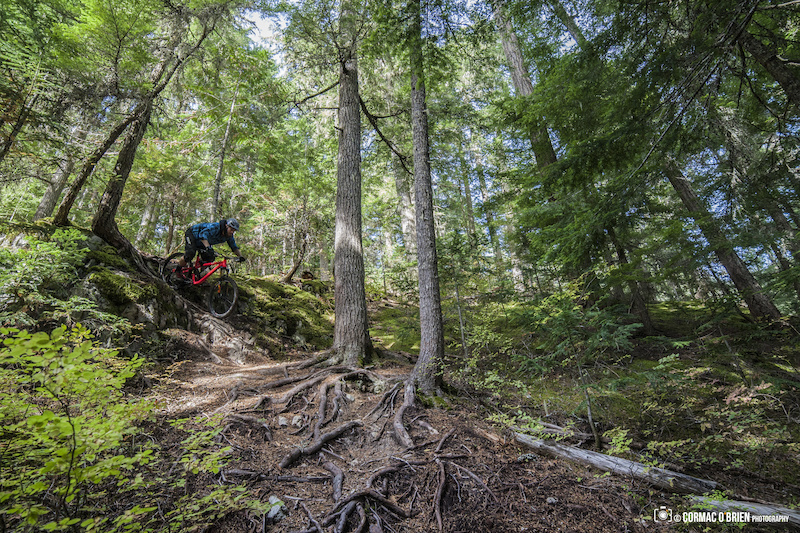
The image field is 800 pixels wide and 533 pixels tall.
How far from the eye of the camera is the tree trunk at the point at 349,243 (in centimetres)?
611

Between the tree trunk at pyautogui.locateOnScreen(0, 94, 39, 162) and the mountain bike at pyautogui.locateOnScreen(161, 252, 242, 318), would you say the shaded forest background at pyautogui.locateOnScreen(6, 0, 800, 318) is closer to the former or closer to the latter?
the tree trunk at pyautogui.locateOnScreen(0, 94, 39, 162)

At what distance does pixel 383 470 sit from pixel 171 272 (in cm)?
701

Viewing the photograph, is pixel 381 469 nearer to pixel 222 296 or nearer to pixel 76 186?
pixel 222 296

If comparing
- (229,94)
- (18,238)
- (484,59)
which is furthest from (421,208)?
(229,94)

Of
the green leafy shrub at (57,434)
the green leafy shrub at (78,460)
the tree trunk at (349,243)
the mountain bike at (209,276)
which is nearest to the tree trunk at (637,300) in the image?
the tree trunk at (349,243)

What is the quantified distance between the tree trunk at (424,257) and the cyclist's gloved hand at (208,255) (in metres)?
4.97

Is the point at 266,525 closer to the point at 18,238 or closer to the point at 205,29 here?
the point at 18,238

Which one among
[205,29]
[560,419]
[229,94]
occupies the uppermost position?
[229,94]

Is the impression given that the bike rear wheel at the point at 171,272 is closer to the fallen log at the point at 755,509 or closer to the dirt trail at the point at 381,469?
the dirt trail at the point at 381,469

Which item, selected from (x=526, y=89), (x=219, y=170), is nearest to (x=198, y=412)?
(x=219, y=170)

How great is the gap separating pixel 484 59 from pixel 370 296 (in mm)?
10596

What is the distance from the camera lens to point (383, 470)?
3223mm

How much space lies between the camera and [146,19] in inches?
256

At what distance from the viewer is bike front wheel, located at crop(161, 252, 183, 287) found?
716cm
